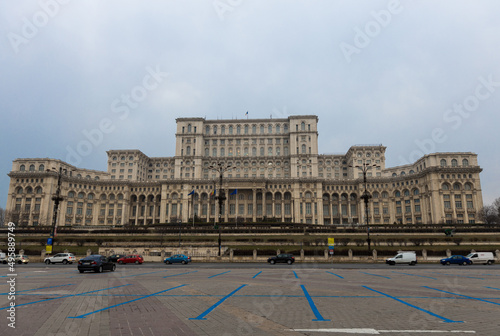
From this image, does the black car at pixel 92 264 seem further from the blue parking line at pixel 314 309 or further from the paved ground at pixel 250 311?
the blue parking line at pixel 314 309

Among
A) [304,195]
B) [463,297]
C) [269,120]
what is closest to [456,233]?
[304,195]

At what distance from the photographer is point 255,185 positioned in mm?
111688

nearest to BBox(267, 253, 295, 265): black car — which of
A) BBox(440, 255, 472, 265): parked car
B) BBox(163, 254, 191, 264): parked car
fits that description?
BBox(163, 254, 191, 264): parked car

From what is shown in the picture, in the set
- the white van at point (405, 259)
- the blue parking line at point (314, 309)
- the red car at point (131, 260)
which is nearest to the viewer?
the blue parking line at point (314, 309)

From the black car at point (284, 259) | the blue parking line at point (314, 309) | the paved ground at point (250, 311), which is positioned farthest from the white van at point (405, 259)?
the blue parking line at point (314, 309)

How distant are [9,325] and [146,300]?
14.8ft

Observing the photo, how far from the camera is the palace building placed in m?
105

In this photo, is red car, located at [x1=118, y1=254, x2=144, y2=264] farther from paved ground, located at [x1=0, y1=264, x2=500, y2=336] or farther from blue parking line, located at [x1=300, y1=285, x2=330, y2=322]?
blue parking line, located at [x1=300, y1=285, x2=330, y2=322]

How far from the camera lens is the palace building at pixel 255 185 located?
105 meters

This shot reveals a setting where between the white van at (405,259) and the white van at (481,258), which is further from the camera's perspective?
the white van at (481,258)

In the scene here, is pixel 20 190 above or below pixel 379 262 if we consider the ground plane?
above

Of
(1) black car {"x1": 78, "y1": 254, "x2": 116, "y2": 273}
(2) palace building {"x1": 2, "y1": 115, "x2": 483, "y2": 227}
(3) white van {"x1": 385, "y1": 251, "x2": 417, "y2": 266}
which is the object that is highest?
(2) palace building {"x1": 2, "y1": 115, "x2": 483, "y2": 227}

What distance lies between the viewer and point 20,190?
110562mm

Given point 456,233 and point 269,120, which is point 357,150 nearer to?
point 269,120
